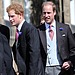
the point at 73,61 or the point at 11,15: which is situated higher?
the point at 11,15

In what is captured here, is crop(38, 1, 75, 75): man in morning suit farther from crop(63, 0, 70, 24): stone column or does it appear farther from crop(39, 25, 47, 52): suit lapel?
crop(63, 0, 70, 24): stone column

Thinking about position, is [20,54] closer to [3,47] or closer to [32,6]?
[3,47]

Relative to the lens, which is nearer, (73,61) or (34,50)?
(34,50)

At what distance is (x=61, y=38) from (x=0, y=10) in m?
7.89

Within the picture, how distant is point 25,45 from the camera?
5.57 meters

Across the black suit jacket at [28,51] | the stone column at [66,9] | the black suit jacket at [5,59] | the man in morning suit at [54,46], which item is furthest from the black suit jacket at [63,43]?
the stone column at [66,9]

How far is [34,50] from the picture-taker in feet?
18.1

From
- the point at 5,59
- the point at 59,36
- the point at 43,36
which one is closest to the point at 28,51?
the point at 43,36

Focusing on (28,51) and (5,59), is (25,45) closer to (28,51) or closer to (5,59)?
(28,51)

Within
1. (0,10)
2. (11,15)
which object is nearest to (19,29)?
(11,15)

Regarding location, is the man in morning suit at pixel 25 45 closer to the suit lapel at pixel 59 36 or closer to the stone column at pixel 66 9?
the suit lapel at pixel 59 36

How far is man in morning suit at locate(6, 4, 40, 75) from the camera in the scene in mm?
5504

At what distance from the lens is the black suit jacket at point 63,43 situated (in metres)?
5.80

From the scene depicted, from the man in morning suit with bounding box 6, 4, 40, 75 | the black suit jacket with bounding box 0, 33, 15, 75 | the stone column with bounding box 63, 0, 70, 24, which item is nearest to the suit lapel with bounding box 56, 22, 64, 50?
the man in morning suit with bounding box 6, 4, 40, 75
